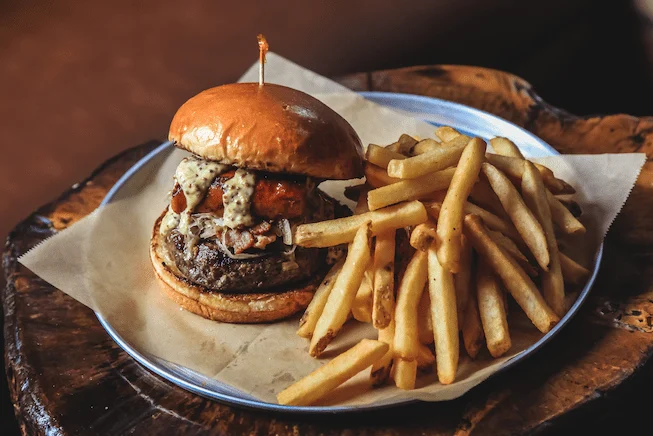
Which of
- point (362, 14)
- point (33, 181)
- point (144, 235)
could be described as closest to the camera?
point (144, 235)

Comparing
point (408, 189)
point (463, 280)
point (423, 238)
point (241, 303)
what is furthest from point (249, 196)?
point (463, 280)

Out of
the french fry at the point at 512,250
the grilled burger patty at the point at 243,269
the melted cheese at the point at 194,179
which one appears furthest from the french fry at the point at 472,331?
the melted cheese at the point at 194,179

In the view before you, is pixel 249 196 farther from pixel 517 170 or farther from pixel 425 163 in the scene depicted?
pixel 517 170

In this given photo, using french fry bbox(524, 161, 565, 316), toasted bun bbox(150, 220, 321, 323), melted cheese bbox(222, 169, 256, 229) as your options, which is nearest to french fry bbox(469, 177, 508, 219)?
french fry bbox(524, 161, 565, 316)

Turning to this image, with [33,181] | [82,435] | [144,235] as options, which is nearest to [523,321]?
[82,435]

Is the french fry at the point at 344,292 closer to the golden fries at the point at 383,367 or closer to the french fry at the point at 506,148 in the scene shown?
the golden fries at the point at 383,367

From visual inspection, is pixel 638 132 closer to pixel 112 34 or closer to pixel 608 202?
pixel 608 202
